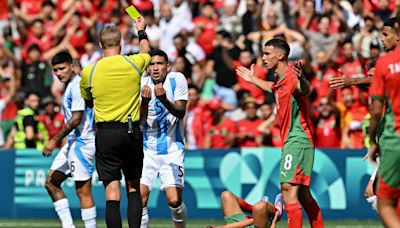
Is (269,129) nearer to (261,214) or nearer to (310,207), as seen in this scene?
(310,207)

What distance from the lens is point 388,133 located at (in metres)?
10.5

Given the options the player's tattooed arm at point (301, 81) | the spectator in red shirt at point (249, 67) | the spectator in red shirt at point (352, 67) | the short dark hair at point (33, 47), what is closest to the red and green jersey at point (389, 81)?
the player's tattooed arm at point (301, 81)

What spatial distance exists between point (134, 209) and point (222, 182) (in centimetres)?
722

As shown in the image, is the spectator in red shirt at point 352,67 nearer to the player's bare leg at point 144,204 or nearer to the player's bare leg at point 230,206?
the player's bare leg at point 144,204

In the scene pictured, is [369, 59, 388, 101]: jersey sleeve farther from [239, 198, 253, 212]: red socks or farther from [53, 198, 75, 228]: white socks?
[53, 198, 75, 228]: white socks

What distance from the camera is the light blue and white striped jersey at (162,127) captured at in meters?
14.2

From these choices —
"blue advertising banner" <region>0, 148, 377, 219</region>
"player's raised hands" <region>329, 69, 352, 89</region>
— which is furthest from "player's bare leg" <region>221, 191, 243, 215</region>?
"blue advertising banner" <region>0, 148, 377, 219</region>

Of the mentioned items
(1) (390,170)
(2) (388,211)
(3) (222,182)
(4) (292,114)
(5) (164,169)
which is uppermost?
(4) (292,114)

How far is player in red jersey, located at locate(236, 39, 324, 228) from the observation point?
13195mm

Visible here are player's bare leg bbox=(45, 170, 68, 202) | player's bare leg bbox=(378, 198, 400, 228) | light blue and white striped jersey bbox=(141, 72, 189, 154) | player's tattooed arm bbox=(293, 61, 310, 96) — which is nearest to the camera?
player's bare leg bbox=(378, 198, 400, 228)

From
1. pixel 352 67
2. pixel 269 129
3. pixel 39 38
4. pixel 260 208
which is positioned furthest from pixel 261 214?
pixel 39 38

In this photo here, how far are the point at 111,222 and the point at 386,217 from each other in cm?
358

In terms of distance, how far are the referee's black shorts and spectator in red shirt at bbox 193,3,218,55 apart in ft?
36.7

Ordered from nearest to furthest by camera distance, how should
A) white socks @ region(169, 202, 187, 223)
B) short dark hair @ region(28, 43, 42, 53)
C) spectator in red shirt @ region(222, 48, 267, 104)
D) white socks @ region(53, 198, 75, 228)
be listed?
white socks @ region(169, 202, 187, 223)
white socks @ region(53, 198, 75, 228)
spectator in red shirt @ region(222, 48, 267, 104)
short dark hair @ region(28, 43, 42, 53)
